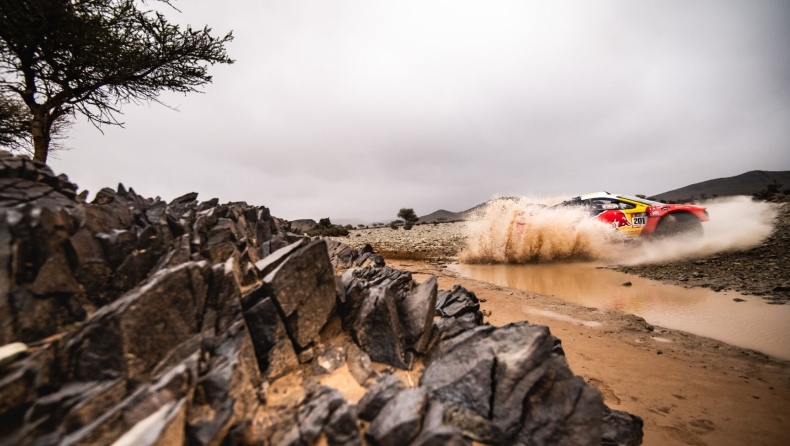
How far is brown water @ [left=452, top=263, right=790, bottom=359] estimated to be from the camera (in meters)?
6.02

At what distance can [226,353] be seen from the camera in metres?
3.04

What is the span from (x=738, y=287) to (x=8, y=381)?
15.0 metres

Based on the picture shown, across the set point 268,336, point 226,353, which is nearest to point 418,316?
point 268,336

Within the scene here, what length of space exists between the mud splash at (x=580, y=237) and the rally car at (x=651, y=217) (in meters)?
0.42

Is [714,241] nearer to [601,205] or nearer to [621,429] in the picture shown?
[601,205]

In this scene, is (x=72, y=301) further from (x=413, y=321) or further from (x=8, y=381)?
(x=413, y=321)

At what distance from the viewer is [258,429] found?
8.62 ft

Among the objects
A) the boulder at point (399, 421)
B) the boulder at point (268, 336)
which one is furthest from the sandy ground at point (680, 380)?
the boulder at point (268, 336)

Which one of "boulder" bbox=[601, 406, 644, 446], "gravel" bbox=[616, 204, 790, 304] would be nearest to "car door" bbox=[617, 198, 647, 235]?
"gravel" bbox=[616, 204, 790, 304]

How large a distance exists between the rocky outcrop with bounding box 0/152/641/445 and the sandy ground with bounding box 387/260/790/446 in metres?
0.99

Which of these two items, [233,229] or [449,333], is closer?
[449,333]

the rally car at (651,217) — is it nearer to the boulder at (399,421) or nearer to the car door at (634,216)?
the car door at (634,216)

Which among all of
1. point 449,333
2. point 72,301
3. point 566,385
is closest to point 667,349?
point 566,385

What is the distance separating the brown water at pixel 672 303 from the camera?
19.7 feet
